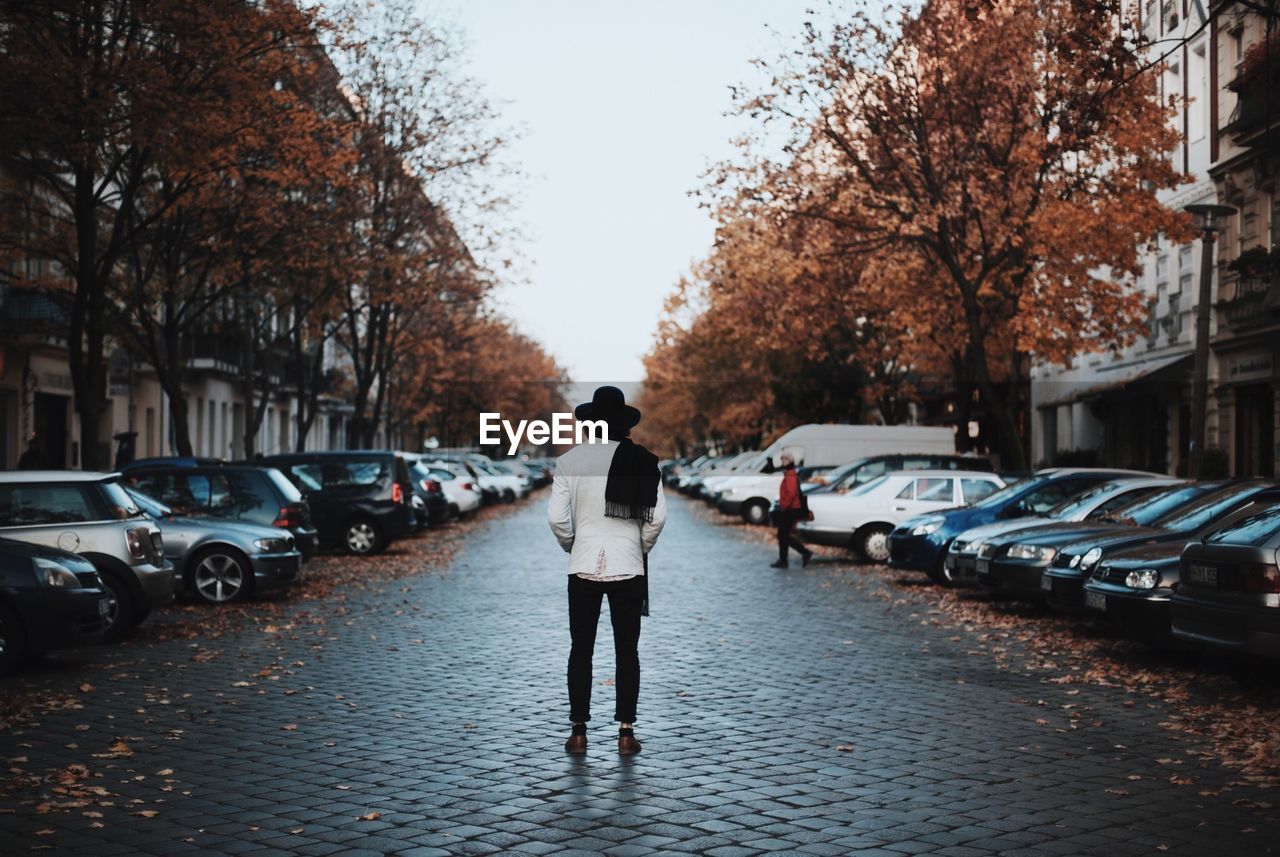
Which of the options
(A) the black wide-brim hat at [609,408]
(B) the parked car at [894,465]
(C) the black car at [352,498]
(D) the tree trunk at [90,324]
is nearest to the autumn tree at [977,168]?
(B) the parked car at [894,465]

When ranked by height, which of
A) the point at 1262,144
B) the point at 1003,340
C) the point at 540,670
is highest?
the point at 1262,144

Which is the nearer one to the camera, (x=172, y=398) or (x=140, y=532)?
(x=140, y=532)

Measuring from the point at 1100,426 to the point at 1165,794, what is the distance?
43.3m

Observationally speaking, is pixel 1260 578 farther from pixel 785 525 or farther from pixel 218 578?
pixel 785 525

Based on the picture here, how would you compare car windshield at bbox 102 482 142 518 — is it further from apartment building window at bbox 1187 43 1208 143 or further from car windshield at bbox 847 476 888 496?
apartment building window at bbox 1187 43 1208 143

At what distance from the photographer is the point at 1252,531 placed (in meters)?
11.5

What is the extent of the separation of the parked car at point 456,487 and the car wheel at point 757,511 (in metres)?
7.02

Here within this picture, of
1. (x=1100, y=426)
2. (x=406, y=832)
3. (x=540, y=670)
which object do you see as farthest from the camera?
(x=1100, y=426)

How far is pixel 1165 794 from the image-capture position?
8.02 m

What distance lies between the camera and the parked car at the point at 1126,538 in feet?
48.5

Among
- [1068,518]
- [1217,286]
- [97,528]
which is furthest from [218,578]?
[1217,286]

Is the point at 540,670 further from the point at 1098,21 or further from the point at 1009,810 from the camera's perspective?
the point at 1098,21

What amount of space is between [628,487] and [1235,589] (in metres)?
4.65

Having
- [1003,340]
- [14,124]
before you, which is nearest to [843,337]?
[1003,340]
